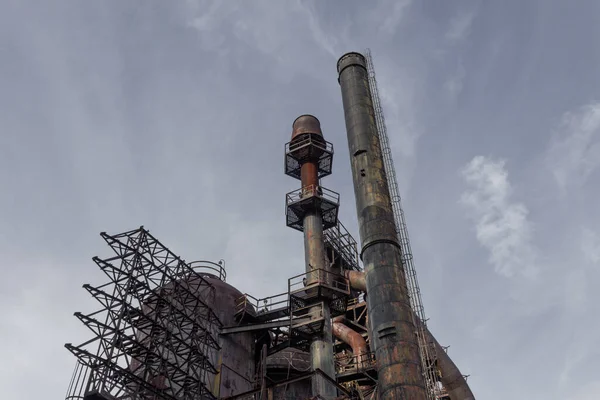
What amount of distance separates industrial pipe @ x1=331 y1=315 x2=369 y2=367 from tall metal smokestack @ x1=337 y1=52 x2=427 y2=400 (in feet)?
26.2

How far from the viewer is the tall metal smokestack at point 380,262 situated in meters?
19.8

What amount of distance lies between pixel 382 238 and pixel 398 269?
4.67ft

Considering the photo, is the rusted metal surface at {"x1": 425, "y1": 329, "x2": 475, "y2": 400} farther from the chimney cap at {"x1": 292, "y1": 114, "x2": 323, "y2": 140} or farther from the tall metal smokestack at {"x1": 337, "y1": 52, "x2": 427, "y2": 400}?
the chimney cap at {"x1": 292, "y1": 114, "x2": 323, "y2": 140}

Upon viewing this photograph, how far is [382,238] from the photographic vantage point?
23.4 m

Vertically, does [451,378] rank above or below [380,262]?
below

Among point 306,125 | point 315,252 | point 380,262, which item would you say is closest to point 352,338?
point 315,252

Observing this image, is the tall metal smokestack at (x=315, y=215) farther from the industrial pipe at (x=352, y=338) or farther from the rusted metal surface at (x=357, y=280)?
the industrial pipe at (x=352, y=338)

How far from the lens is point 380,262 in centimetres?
2270

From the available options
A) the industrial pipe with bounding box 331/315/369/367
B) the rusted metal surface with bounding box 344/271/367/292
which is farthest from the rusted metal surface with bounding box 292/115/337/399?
the industrial pipe with bounding box 331/315/369/367

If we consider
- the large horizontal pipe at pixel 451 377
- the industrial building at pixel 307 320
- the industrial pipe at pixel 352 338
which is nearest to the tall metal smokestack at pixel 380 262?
the industrial building at pixel 307 320

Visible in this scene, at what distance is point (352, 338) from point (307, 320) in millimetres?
4237

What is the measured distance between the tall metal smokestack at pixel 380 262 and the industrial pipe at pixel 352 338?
314 inches

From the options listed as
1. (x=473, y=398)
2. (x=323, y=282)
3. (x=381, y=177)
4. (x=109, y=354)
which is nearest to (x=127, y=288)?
(x=109, y=354)

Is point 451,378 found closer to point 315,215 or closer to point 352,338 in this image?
point 352,338
